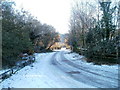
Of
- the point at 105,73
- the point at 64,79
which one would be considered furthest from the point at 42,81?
the point at 105,73

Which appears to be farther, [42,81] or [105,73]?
[105,73]

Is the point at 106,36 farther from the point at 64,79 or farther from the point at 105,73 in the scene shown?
the point at 64,79

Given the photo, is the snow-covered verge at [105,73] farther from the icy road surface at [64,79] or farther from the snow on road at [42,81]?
the snow on road at [42,81]

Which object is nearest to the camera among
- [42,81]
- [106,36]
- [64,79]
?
[42,81]

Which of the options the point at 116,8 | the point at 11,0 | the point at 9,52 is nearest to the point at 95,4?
the point at 116,8

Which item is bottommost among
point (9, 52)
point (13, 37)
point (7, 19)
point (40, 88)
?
point (40, 88)

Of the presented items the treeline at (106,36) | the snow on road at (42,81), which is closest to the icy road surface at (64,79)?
the snow on road at (42,81)

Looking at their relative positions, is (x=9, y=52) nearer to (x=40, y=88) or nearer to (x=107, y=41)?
(x=40, y=88)

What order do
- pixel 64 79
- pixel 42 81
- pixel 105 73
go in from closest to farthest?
1. pixel 42 81
2. pixel 64 79
3. pixel 105 73

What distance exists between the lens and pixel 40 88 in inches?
388

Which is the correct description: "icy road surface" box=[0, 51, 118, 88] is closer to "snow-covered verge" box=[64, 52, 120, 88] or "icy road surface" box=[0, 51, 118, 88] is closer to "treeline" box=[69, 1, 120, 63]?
"snow-covered verge" box=[64, 52, 120, 88]

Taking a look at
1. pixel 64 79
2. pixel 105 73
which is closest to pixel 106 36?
pixel 105 73

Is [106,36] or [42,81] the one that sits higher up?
[106,36]

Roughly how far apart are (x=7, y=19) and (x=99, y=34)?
1341 centimetres
